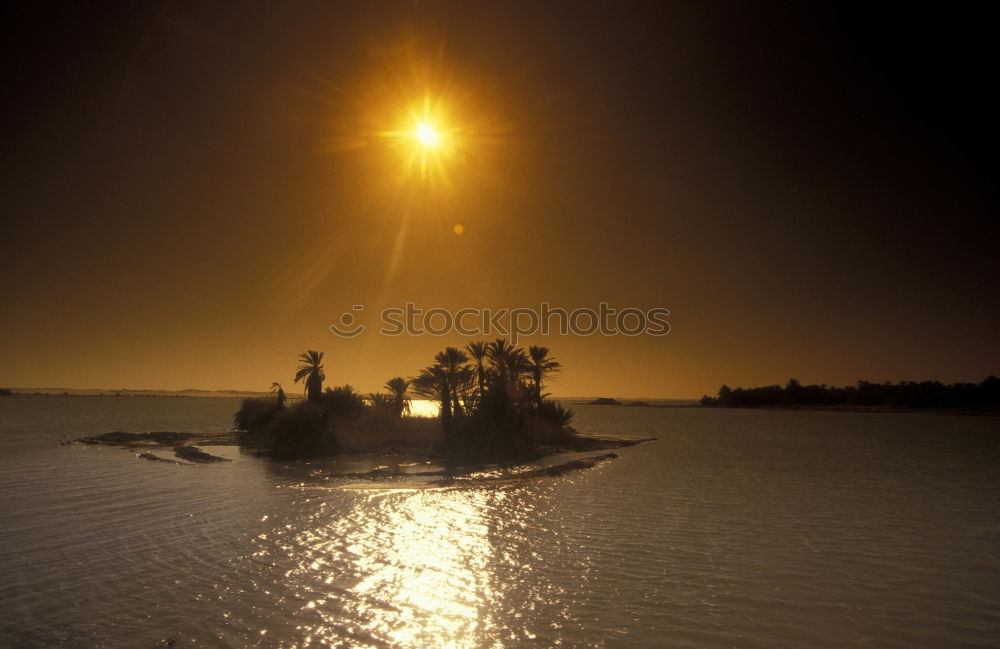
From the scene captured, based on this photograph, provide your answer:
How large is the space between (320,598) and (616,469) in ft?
78.1

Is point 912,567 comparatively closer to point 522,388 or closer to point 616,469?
point 616,469

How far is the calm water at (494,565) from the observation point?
9.62m

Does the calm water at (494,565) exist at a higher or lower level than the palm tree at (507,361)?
lower

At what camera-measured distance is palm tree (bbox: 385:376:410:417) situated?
5312cm

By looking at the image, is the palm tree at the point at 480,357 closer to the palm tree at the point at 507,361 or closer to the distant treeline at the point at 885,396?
the palm tree at the point at 507,361

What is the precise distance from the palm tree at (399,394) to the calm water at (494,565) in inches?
1052

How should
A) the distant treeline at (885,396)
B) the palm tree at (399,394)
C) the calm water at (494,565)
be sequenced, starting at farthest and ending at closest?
the distant treeline at (885,396) → the palm tree at (399,394) → the calm water at (494,565)

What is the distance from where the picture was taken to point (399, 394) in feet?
180

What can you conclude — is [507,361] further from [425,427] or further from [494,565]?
[494,565]

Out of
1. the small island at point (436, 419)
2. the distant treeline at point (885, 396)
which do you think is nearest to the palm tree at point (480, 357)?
the small island at point (436, 419)

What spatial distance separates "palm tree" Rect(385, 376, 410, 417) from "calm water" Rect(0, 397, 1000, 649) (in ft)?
87.7

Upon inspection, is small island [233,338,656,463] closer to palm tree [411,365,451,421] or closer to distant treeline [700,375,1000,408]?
palm tree [411,365,451,421]

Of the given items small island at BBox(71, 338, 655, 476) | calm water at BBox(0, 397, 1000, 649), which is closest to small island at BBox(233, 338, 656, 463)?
small island at BBox(71, 338, 655, 476)

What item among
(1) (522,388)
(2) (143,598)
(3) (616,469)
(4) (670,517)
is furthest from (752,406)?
(2) (143,598)
